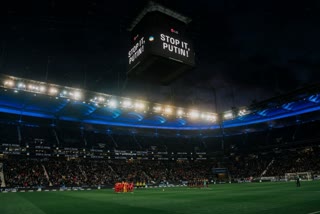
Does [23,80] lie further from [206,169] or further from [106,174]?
[206,169]

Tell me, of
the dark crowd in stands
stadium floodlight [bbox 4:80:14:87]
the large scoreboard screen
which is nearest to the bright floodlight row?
stadium floodlight [bbox 4:80:14:87]

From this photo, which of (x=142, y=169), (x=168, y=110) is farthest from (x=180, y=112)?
(x=142, y=169)

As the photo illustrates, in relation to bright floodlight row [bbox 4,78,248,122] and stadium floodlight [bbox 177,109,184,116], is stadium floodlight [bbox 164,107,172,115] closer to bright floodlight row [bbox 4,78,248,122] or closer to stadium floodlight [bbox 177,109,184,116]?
bright floodlight row [bbox 4,78,248,122]

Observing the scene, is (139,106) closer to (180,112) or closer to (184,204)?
(180,112)

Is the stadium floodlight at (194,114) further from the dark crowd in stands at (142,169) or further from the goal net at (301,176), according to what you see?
the goal net at (301,176)

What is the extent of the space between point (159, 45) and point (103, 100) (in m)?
32.4

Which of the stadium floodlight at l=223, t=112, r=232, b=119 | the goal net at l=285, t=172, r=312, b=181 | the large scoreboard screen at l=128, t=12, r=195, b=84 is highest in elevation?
the stadium floodlight at l=223, t=112, r=232, b=119

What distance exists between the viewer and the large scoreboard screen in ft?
45.4

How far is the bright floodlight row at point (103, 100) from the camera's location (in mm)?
35875

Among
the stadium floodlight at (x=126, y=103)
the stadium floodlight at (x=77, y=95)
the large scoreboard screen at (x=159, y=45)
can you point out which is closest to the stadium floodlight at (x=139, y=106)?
the stadium floodlight at (x=126, y=103)

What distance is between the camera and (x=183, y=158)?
73.6 m

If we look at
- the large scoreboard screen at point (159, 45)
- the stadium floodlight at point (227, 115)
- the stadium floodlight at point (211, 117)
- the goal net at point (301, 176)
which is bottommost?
the goal net at point (301, 176)

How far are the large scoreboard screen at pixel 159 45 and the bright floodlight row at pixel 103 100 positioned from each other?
26.2 m

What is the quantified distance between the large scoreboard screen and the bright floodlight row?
2615cm
